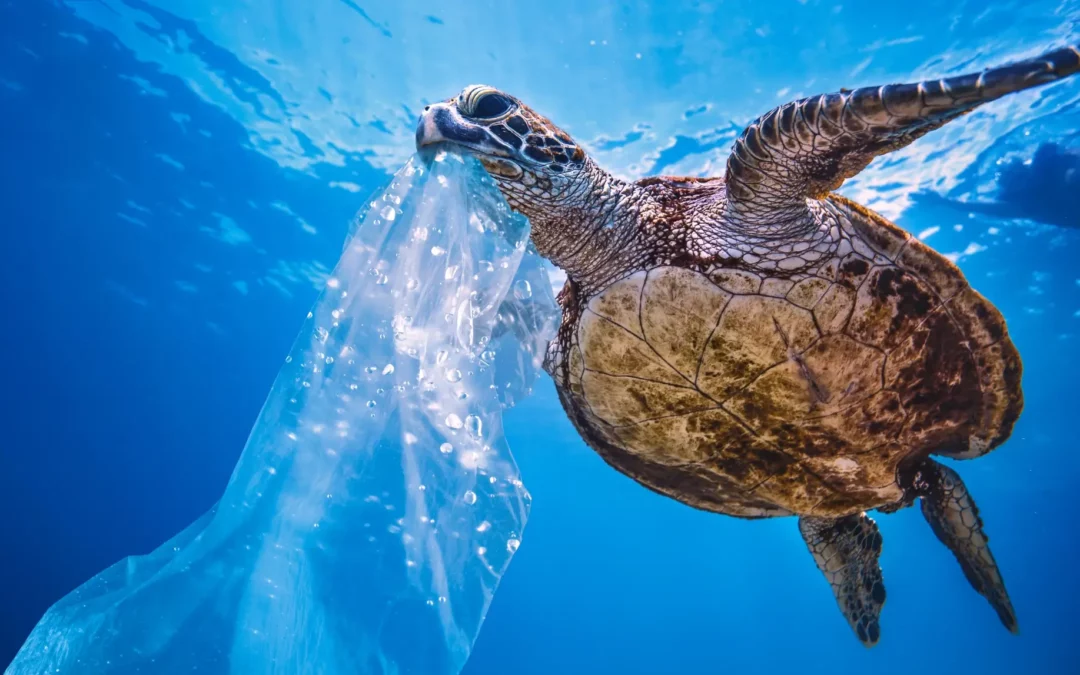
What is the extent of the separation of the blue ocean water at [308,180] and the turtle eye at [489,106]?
298 centimetres

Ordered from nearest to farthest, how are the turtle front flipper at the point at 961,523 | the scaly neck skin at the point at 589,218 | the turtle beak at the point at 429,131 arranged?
the turtle beak at the point at 429,131
the scaly neck skin at the point at 589,218
the turtle front flipper at the point at 961,523

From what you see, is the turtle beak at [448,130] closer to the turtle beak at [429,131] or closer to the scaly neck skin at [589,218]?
the turtle beak at [429,131]

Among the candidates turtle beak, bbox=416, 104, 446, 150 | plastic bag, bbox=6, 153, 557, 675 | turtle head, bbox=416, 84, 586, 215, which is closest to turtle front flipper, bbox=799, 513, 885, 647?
plastic bag, bbox=6, 153, 557, 675

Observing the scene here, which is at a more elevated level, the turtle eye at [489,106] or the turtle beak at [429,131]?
the turtle eye at [489,106]

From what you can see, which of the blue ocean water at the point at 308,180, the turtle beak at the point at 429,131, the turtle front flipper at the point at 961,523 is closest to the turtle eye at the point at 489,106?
the turtle beak at the point at 429,131

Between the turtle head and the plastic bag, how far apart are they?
0.10 m

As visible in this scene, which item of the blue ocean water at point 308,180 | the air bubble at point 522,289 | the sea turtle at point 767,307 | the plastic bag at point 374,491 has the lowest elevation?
the plastic bag at point 374,491

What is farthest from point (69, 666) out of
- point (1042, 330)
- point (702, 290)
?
point (1042, 330)

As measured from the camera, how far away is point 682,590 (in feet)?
203

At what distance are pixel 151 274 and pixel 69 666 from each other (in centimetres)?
2176

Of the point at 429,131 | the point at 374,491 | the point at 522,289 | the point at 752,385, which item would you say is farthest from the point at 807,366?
the point at 374,491

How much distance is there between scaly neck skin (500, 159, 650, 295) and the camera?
2.43 meters

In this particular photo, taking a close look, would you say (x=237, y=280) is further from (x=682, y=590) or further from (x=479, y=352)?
(x=682, y=590)

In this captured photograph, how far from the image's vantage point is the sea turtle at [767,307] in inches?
84.7
